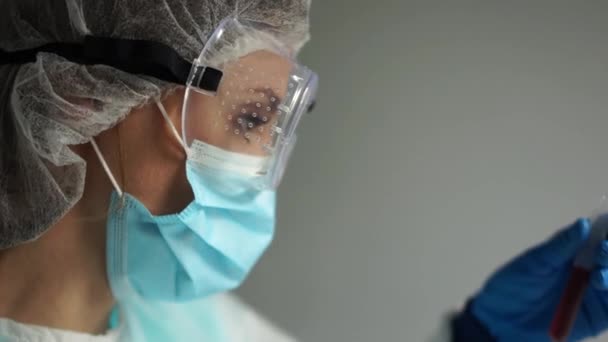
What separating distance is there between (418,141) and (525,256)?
0.35 meters

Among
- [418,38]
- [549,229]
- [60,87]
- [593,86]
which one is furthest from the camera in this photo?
[418,38]

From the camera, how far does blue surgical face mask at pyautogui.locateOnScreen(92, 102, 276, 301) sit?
0.96 m

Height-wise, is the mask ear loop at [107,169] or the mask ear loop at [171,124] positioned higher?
the mask ear loop at [171,124]

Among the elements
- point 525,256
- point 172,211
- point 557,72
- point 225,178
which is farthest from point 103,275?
point 557,72

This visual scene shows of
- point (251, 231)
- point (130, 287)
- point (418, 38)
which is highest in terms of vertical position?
point (418, 38)

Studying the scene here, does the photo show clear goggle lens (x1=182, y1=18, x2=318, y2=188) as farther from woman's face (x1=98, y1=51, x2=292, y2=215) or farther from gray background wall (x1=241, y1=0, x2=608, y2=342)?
gray background wall (x1=241, y1=0, x2=608, y2=342)

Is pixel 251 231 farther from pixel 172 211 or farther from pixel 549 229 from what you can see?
pixel 549 229

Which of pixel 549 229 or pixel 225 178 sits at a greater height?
pixel 549 229

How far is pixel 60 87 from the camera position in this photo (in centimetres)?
90

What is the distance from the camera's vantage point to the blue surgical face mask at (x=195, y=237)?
958mm

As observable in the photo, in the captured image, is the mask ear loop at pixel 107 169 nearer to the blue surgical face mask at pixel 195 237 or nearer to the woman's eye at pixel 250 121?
the blue surgical face mask at pixel 195 237

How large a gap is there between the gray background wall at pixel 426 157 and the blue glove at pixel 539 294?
0.09 metres

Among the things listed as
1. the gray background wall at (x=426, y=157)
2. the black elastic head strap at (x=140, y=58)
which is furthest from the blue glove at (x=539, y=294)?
the black elastic head strap at (x=140, y=58)

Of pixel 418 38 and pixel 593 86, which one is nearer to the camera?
pixel 593 86
